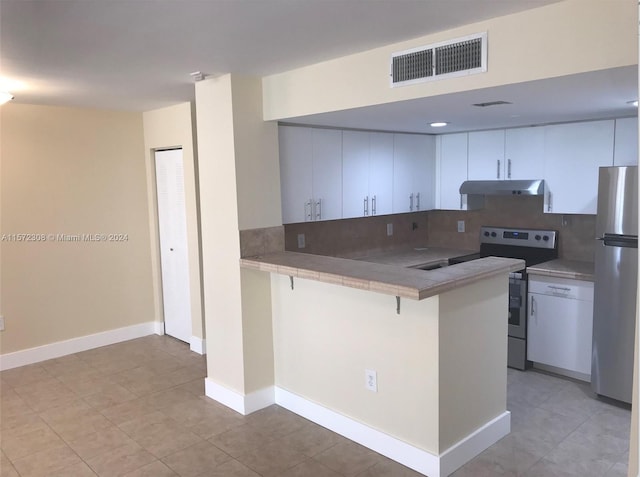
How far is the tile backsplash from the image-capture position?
4.44 metres

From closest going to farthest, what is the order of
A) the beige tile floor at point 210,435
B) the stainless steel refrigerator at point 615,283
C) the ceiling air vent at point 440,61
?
the ceiling air vent at point 440,61
the beige tile floor at point 210,435
the stainless steel refrigerator at point 615,283

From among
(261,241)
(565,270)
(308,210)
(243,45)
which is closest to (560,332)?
(565,270)

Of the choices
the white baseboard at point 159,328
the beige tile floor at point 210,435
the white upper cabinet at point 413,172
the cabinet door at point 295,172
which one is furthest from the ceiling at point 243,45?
the white baseboard at point 159,328

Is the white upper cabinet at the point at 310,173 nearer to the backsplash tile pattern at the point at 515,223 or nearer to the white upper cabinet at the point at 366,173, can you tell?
the white upper cabinet at the point at 366,173

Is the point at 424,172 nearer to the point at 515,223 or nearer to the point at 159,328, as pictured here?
the point at 515,223

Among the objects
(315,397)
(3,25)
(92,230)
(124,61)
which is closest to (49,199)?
(92,230)

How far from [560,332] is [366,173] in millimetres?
2024

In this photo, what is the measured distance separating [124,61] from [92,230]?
8.25 ft

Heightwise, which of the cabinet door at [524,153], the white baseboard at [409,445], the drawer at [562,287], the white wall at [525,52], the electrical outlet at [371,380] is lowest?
the white baseboard at [409,445]

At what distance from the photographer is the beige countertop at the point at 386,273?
252 centimetres

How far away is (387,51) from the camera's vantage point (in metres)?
2.74

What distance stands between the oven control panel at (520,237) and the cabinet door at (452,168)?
391 millimetres

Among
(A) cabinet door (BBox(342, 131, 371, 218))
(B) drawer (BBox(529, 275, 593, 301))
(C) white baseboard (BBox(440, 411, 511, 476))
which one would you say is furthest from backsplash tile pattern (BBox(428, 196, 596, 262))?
(C) white baseboard (BBox(440, 411, 511, 476))

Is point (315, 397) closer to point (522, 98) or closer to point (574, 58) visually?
point (522, 98)
